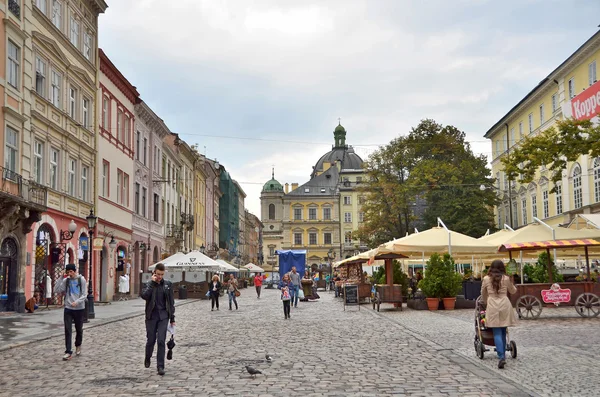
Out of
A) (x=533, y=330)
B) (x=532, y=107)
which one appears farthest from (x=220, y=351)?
(x=532, y=107)

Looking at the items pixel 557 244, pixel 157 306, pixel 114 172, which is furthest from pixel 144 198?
pixel 157 306

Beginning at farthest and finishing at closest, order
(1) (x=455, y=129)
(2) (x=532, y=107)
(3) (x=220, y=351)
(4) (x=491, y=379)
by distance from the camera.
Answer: (2) (x=532, y=107) < (1) (x=455, y=129) < (3) (x=220, y=351) < (4) (x=491, y=379)

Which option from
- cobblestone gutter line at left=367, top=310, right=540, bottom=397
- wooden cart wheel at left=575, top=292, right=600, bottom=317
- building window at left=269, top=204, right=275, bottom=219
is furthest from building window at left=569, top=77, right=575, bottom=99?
building window at left=269, top=204, right=275, bottom=219

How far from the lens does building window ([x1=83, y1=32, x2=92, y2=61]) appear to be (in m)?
35.1

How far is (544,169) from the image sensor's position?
5928 centimetres

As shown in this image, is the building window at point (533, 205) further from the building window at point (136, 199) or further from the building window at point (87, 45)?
the building window at point (87, 45)

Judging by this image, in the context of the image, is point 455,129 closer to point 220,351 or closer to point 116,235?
point 116,235

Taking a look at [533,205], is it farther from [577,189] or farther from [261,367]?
[261,367]

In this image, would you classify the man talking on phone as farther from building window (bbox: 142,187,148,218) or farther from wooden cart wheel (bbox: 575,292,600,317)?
building window (bbox: 142,187,148,218)

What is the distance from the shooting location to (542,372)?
1040cm

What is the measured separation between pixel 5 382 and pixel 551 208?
53495mm

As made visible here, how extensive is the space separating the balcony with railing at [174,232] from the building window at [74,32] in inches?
897

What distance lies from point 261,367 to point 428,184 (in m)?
45.4

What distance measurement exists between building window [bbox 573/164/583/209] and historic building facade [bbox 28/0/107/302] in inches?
1278
